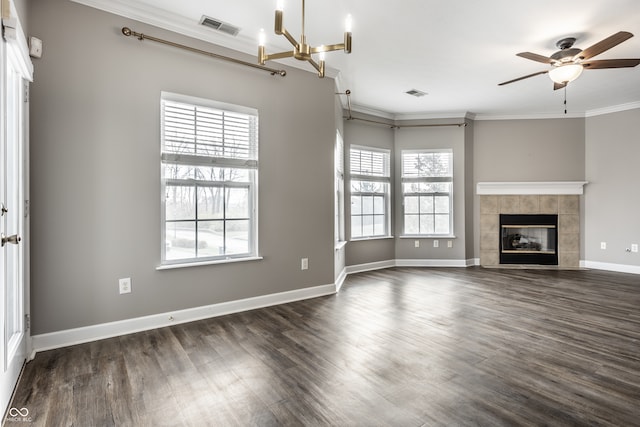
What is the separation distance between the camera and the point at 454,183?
6258 millimetres

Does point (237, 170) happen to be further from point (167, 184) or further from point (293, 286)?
→ point (293, 286)

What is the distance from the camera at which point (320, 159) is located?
4176mm

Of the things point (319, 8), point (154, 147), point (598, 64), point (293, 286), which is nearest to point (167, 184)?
point (154, 147)

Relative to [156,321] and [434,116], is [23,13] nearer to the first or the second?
[156,321]

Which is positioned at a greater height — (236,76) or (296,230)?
(236,76)

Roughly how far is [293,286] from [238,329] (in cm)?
104

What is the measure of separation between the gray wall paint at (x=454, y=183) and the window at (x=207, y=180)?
348 centimetres

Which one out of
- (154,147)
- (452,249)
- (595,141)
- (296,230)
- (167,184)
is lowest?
(452,249)

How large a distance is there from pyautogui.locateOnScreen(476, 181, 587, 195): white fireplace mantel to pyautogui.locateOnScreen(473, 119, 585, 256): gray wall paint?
0.51ft

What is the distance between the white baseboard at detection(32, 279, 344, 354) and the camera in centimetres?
262

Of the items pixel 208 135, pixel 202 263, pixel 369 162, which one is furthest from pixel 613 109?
pixel 202 263

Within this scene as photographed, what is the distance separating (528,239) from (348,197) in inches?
144

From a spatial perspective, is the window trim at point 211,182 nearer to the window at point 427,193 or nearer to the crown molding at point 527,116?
the window at point 427,193

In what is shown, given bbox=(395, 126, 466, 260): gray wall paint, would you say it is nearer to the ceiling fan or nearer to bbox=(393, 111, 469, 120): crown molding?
bbox=(393, 111, 469, 120): crown molding
